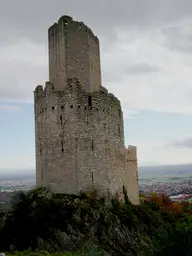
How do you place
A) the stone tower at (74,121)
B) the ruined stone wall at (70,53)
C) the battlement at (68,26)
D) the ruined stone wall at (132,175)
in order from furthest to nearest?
the ruined stone wall at (132,175), the battlement at (68,26), the ruined stone wall at (70,53), the stone tower at (74,121)

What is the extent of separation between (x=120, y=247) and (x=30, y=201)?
6.48 meters

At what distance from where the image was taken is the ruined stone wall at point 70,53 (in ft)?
86.7

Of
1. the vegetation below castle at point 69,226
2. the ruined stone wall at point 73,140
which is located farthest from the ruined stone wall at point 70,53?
the vegetation below castle at point 69,226

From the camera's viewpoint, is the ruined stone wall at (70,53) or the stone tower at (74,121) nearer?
the stone tower at (74,121)

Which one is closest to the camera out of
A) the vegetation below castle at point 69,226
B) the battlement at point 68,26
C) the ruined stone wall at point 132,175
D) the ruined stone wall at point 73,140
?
the vegetation below castle at point 69,226

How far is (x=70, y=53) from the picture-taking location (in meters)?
26.5

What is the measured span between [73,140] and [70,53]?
6.45 meters

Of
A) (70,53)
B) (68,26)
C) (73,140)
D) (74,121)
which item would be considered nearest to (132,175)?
(73,140)

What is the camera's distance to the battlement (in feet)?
87.5

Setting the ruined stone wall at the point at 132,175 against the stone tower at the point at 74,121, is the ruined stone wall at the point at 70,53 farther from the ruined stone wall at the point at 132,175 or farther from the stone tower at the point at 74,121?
the ruined stone wall at the point at 132,175

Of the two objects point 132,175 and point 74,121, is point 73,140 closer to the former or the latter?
point 74,121

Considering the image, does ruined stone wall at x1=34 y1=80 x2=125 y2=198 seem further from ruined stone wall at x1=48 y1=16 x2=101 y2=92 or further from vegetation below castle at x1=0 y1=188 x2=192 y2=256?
vegetation below castle at x1=0 y1=188 x2=192 y2=256

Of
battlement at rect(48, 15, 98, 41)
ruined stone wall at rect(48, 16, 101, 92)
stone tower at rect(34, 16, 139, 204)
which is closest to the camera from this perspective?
stone tower at rect(34, 16, 139, 204)

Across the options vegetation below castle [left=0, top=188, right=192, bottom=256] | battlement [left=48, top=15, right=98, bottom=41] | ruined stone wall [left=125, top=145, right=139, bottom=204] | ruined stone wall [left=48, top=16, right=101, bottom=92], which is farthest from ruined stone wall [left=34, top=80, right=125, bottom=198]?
battlement [left=48, top=15, right=98, bottom=41]
